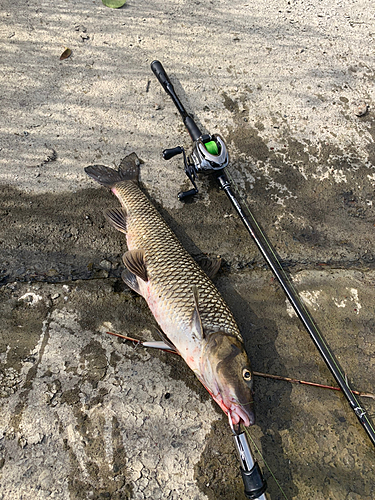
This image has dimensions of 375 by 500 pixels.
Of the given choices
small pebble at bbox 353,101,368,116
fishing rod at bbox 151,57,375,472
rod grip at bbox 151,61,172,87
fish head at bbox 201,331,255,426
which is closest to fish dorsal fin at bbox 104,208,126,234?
fishing rod at bbox 151,57,375,472

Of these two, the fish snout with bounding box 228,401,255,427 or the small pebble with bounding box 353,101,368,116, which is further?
the small pebble with bounding box 353,101,368,116

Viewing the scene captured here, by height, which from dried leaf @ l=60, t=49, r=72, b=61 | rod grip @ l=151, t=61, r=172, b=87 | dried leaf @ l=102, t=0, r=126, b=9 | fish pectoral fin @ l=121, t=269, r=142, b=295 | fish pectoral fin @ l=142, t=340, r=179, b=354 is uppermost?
dried leaf @ l=102, t=0, r=126, b=9

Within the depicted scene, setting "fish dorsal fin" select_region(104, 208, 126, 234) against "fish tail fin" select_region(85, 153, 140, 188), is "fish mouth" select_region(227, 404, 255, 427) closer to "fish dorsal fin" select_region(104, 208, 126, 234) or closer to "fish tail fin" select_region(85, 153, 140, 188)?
"fish dorsal fin" select_region(104, 208, 126, 234)

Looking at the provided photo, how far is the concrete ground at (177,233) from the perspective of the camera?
220 cm

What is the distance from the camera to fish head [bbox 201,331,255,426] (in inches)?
79.8

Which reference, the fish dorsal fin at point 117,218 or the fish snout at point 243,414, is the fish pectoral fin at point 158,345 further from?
the fish dorsal fin at point 117,218

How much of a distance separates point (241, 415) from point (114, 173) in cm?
236

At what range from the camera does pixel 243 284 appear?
9.78ft

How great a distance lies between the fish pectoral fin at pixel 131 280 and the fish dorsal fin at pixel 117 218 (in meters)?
0.42

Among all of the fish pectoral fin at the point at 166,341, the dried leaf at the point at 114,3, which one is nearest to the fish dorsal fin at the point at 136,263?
the fish pectoral fin at the point at 166,341

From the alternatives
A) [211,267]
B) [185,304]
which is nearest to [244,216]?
[211,267]

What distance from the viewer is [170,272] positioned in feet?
8.37

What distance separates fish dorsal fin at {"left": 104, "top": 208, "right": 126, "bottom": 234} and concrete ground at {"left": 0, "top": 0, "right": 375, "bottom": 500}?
14cm

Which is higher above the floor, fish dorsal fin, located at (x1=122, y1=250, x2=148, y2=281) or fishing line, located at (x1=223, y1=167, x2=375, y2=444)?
fish dorsal fin, located at (x1=122, y1=250, x2=148, y2=281)
